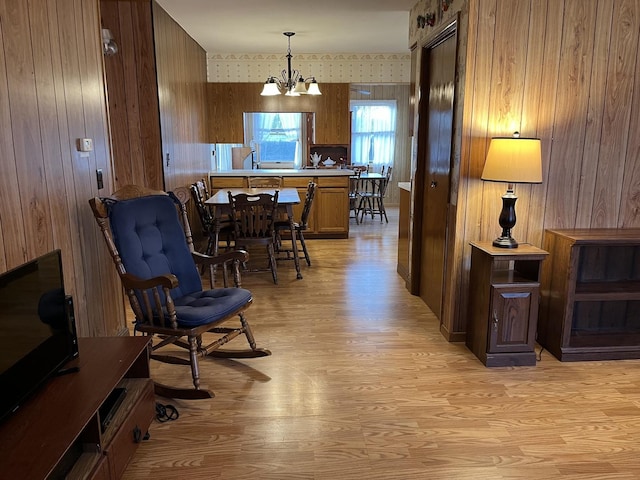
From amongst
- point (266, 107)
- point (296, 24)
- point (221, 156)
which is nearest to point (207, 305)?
point (296, 24)

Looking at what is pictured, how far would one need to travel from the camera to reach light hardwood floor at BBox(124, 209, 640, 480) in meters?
1.99

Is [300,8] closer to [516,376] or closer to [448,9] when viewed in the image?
[448,9]

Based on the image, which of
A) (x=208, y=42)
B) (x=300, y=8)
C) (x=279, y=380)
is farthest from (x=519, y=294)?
(x=208, y=42)

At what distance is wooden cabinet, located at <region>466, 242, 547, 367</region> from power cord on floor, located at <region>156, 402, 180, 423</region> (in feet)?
5.87

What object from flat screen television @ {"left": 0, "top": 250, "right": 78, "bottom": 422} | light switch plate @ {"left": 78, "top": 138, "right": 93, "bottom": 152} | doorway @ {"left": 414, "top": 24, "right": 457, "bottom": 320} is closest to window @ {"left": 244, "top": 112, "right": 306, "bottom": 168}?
doorway @ {"left": 414, "top": 24, "right": 457, "bottom": 320}

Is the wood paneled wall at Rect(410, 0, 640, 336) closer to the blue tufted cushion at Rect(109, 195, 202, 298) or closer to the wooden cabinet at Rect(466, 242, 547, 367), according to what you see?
the wooden cabinet at Rect(466, 242, 547, 367)

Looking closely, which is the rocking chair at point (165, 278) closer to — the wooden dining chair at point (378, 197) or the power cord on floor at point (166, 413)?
the power cord on floor at point (166, 413)

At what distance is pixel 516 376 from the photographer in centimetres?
274

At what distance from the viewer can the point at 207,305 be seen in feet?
8.76

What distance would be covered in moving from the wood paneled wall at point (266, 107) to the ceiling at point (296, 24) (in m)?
0.52

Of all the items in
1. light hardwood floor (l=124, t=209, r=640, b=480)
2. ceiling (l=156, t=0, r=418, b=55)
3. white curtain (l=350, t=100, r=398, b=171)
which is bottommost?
light hardwood floor (l=124, t=209, r=640, b=480)

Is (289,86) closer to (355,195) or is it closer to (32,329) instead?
(355,195)

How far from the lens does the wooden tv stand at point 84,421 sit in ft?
4.46

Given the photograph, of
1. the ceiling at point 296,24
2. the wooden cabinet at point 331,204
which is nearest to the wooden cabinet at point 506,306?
the ceiling at point 296,24
